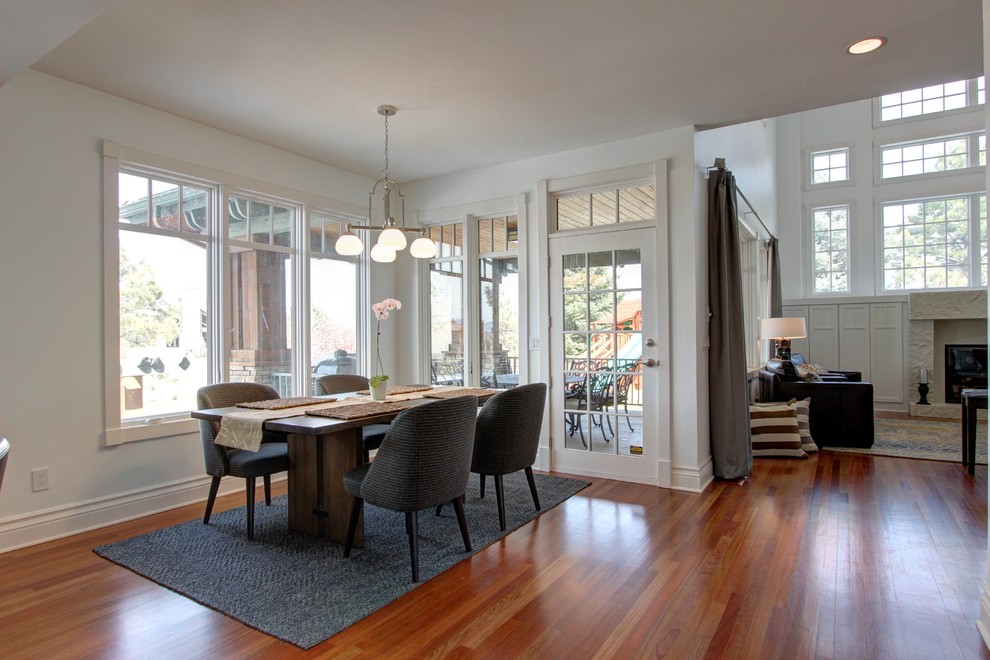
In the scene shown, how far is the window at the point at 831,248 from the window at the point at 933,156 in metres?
0.81

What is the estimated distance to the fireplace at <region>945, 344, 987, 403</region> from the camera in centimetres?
714

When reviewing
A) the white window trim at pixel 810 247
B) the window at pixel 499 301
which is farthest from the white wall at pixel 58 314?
the white window trim at pixel 810 247

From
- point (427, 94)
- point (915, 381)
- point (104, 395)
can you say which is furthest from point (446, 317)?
point (915, 381)

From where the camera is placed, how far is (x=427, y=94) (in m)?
3.36

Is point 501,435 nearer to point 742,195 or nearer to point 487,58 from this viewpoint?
point 487,58

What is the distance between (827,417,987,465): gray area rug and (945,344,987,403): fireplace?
665 mm

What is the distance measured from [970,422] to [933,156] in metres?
5.32

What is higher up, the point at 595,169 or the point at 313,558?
the point at 595,169

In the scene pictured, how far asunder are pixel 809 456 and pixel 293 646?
4699mm

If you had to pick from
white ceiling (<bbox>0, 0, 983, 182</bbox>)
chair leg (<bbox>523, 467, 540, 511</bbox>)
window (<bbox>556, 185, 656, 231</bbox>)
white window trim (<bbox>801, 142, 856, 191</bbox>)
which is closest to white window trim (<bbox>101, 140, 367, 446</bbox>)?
white ceiling (<bbox>0, 0, 983, 182</bbox>)

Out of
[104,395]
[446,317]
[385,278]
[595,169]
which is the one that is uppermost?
[595,169]

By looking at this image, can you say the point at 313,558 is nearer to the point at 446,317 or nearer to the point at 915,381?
the point at 446,317

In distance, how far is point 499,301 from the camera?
4988 mm

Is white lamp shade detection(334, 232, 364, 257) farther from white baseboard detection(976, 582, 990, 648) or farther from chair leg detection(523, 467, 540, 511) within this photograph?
white baseboard detection(976, 582, 990, 648)
